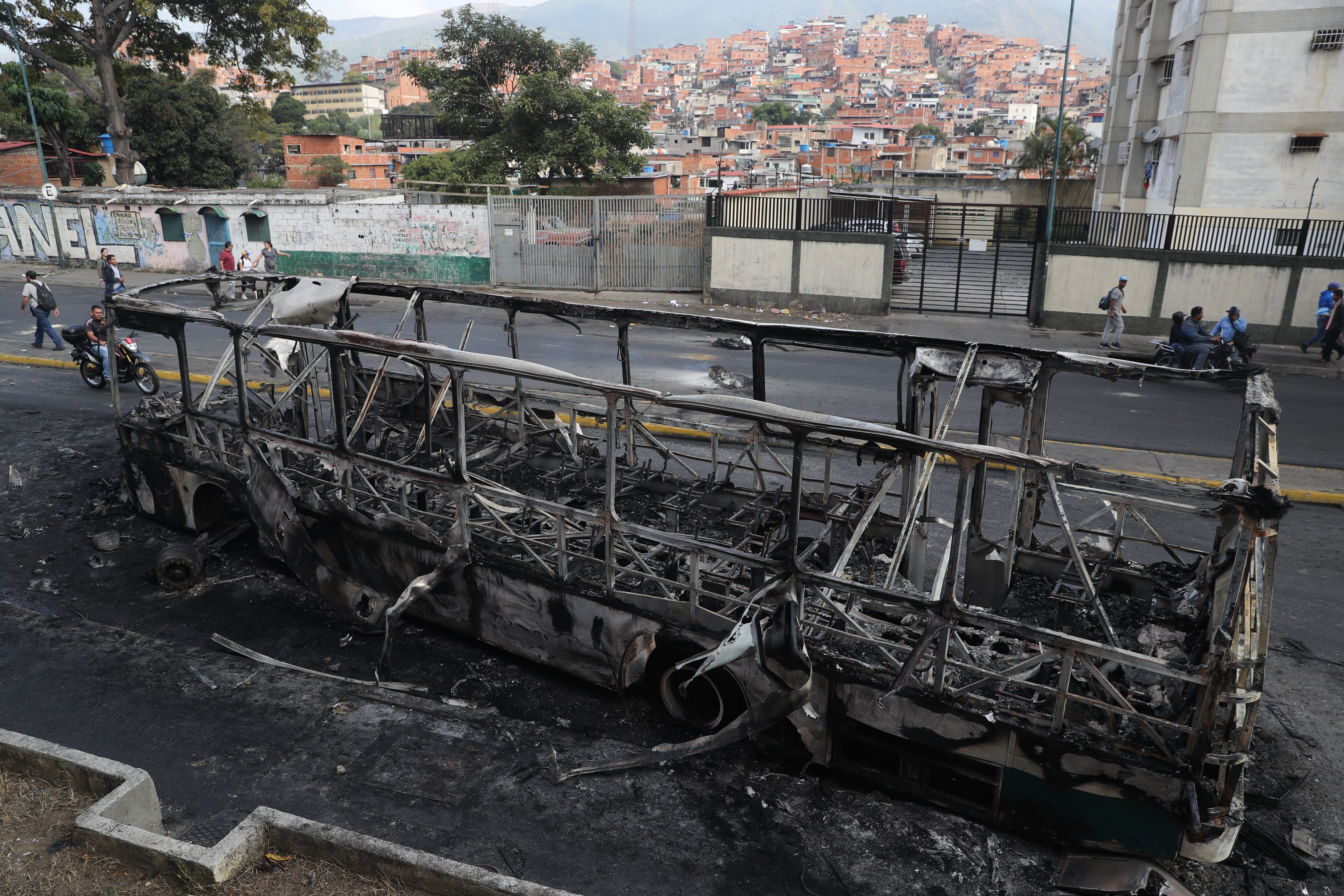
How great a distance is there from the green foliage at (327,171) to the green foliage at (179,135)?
11.4 metres

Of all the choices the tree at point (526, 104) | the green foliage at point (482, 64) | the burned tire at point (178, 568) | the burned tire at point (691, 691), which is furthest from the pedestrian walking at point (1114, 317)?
the green foliage at point (482, 64)

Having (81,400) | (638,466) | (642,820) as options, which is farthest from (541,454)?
(81,400)

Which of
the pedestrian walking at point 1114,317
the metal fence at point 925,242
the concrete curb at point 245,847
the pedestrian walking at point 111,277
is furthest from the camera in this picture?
the metal fence at point 925,242

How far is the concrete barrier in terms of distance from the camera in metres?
21.7

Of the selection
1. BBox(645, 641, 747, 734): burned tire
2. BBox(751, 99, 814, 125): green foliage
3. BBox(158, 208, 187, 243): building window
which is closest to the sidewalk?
BBox(158, 208, 187, 243): building window

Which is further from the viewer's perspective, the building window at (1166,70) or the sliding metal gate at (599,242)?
the building window at (1166,70)

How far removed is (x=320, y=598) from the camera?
765cm

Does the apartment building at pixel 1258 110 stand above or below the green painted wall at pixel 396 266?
above

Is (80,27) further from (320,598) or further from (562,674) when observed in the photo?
(562,674)

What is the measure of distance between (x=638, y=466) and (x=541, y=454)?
1.02 meters

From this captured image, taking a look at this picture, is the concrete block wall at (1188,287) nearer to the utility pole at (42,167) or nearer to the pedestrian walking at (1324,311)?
the pedestrian walking at (1324,311)

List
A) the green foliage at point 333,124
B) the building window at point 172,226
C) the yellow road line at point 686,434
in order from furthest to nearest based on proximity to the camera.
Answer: the green foliage at point 333,124, the building window at point 172,226, the yellow road line at point 686,434

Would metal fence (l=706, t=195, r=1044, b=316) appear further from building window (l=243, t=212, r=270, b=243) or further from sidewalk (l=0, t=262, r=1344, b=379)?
building window (l=243, t=212, r=270, b=243)

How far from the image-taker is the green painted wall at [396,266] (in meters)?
25.5
